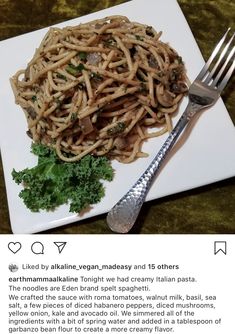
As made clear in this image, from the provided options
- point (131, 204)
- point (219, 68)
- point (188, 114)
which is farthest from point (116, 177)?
point (219, 68)

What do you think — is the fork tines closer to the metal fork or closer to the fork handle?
the metal fork
